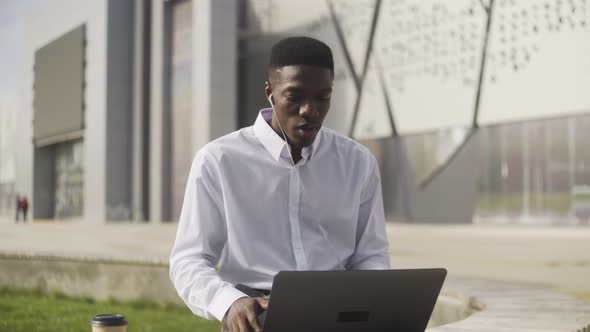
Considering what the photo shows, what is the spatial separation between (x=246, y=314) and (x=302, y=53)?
0.64m

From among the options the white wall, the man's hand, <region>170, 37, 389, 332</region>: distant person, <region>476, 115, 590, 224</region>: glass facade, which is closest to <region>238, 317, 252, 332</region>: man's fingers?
the man's hand

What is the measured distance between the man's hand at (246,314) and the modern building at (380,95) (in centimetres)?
2002

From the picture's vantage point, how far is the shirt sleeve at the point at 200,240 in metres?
1.89

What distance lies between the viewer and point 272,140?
204 centimetres

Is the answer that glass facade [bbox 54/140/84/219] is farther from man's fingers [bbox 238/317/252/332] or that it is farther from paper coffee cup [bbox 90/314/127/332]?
man's fingers [bbox 238/317/252/332]

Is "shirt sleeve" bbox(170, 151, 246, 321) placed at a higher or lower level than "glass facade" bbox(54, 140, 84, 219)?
lower

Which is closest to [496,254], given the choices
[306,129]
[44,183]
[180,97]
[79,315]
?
[79,315]

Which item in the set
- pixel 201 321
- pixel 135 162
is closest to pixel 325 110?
pixel 201 321

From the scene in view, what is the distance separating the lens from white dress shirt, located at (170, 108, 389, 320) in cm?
200

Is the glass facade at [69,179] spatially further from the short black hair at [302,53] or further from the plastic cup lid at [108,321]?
the short black hair at [302,53]

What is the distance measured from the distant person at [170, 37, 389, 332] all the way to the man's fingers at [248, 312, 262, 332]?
0.53 feet

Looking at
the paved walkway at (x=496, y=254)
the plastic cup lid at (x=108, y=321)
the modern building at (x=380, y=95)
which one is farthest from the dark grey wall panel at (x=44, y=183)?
the plastic cup lid at (x=108, y=321)

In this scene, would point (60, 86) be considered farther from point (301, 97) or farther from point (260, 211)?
point (301, 97)

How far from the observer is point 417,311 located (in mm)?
1760
